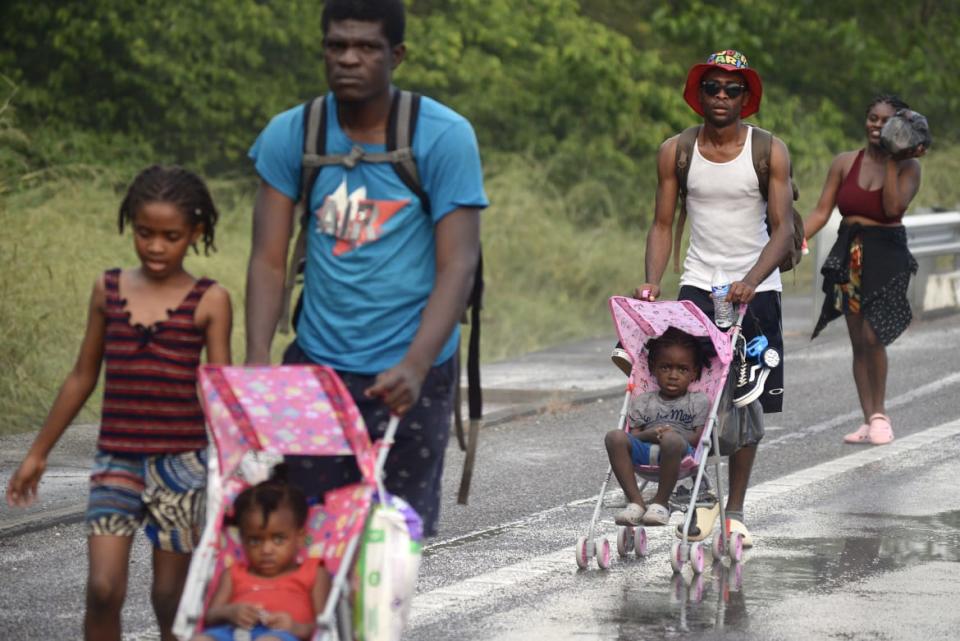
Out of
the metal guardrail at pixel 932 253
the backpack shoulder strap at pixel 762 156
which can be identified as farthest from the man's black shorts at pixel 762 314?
the metal guardrail at pixel 932 253

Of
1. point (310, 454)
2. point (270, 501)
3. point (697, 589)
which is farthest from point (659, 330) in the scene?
point (270, 501)

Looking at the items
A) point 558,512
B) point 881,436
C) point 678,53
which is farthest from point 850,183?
point 678,53

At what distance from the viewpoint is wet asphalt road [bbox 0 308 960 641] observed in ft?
21.2

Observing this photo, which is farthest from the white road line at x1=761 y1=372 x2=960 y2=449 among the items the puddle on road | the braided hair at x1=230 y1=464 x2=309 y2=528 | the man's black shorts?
the braided hair at x1=230 y1=464 x2=309 y2=528

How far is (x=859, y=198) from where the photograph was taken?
10867 mm

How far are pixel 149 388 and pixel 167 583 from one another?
1.70ft

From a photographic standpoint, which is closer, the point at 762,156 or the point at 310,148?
the point at 310,148

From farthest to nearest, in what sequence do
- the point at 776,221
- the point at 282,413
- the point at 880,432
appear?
the point at 880,432
the point at 776,221
the point at 282,413

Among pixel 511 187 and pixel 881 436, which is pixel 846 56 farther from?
pixel 881 436

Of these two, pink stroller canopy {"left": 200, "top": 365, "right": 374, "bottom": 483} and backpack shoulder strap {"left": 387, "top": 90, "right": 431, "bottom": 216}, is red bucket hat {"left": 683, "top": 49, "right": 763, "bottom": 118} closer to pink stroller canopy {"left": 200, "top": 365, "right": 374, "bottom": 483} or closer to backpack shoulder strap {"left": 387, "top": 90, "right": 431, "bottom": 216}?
backpack shoulder strap {"left": 387, "top": 90, "right": 431, "bottom": 216}

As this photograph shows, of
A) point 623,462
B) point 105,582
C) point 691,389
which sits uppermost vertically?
point 691,389

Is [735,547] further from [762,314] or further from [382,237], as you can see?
[382,237]

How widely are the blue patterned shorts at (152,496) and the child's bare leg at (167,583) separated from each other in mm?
50

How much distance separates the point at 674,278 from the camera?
19031mm
